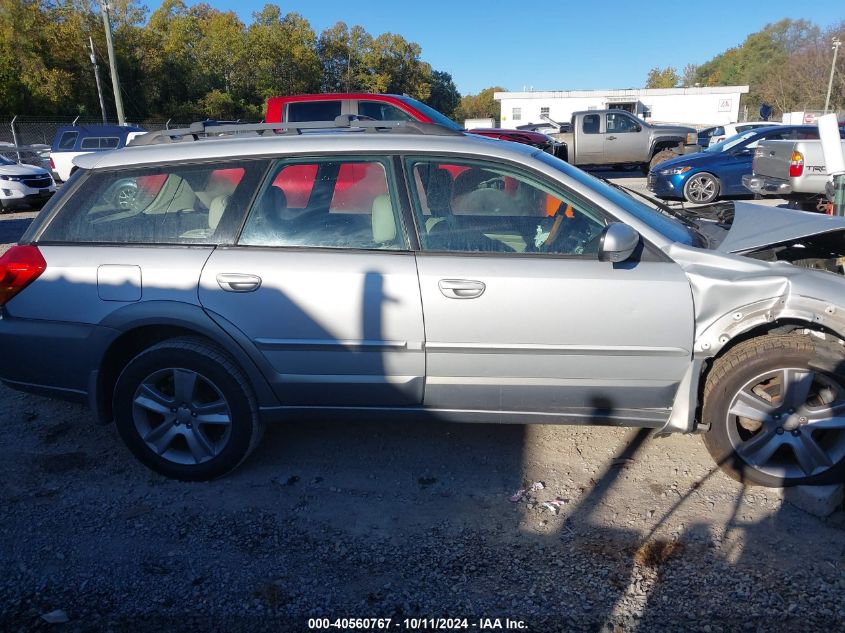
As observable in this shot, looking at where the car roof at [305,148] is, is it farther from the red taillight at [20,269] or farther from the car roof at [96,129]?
the car roof at [96,129]

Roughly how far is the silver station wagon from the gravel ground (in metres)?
0.31

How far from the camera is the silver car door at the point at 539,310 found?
296 centimetres

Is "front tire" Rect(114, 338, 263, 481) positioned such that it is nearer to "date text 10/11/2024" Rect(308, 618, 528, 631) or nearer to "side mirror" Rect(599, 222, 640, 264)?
"date text 10/11/2024" Rect(308, 618, 528, 631)

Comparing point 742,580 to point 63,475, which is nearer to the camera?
point 742,580

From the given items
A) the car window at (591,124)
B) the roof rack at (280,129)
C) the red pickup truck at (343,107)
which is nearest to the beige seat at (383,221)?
the roof rack at (280,129)

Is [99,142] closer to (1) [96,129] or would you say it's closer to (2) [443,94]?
(1) [96,129]

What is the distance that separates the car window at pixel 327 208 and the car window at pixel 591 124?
16447 millimetres

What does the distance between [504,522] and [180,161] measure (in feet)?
8.01

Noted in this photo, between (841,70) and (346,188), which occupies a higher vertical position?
(841,70)

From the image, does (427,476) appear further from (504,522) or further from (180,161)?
(180,161)

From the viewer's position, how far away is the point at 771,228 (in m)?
3.28

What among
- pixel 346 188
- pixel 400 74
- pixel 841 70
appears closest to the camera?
pixel 346 188

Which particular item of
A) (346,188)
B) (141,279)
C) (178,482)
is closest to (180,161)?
(141,279)

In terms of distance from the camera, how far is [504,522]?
2.98 metres
